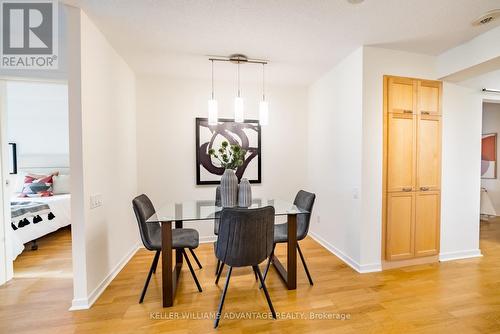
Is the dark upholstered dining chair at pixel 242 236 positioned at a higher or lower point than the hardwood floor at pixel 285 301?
higher

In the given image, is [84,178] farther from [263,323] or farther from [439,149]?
[439,149]

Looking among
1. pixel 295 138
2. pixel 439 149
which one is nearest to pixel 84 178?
pixel 295 138

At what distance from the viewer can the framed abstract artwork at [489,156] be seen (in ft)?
14.8

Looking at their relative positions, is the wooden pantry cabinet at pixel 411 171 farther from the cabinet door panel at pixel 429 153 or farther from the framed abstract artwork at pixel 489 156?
the framed abstract artwork at pixel 489 156

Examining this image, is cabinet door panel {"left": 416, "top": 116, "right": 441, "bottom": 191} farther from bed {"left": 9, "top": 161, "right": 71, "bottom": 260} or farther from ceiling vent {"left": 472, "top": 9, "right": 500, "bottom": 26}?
bed {"left": 9, "top": 161, "right": 71, "bottom": 260}

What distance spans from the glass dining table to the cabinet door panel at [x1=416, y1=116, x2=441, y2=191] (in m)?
1.64

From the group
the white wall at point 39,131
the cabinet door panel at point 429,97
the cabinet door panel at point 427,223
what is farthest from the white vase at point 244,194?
the white wall at point 39,131

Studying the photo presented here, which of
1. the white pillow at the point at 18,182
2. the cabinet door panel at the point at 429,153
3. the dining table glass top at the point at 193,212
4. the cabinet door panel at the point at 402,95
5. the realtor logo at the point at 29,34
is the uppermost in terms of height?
the realtor logo at the point at 29,34

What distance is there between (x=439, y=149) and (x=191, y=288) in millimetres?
3337

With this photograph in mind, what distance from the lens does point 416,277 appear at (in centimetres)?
239

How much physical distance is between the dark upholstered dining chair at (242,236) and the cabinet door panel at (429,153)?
2107 mm

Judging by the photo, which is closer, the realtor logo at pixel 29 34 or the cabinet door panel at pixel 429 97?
the realtor logo at pixel 29 34

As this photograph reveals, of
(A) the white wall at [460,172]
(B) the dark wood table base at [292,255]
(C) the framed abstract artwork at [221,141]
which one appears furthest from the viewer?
(C) the framed abstract artwork at [221,141]

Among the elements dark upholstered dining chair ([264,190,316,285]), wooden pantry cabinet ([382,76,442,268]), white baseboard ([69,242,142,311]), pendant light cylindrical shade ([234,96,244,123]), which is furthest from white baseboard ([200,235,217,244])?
wooden pantry cabinet ([382,76,442,268])
